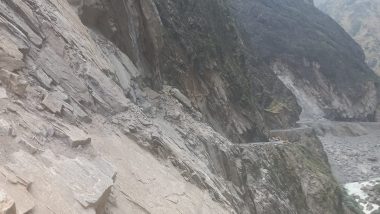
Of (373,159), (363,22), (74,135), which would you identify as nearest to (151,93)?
(74,135)

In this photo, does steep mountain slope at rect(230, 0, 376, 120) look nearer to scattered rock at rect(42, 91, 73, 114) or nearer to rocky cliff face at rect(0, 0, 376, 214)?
rocky cliff face at rect(0, 0, 376, 214)

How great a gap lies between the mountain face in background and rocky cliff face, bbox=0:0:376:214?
10537 centimetres

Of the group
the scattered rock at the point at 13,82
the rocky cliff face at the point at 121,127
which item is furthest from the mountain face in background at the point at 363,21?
the scattered rock at the point at 13,82

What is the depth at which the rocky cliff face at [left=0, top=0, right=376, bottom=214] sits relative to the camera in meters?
7.12

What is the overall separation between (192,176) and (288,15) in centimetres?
7909

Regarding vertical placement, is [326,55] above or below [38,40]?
above

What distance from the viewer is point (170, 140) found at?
42.9 ft

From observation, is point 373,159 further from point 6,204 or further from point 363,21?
point 363,21

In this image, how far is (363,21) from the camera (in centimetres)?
15788

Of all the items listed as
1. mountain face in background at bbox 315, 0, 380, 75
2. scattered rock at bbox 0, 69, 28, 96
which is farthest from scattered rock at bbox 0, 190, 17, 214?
mountain face in background at bbox 315, 0, 380, 75

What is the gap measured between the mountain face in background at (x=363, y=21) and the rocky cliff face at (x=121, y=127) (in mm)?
105368

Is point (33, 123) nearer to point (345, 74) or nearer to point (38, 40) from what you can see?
point (38, 40)

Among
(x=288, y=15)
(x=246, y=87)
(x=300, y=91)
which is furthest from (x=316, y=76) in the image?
(x=246, y=87)

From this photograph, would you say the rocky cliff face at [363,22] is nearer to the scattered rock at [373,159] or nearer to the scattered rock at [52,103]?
the scattered rock at [373,159]
